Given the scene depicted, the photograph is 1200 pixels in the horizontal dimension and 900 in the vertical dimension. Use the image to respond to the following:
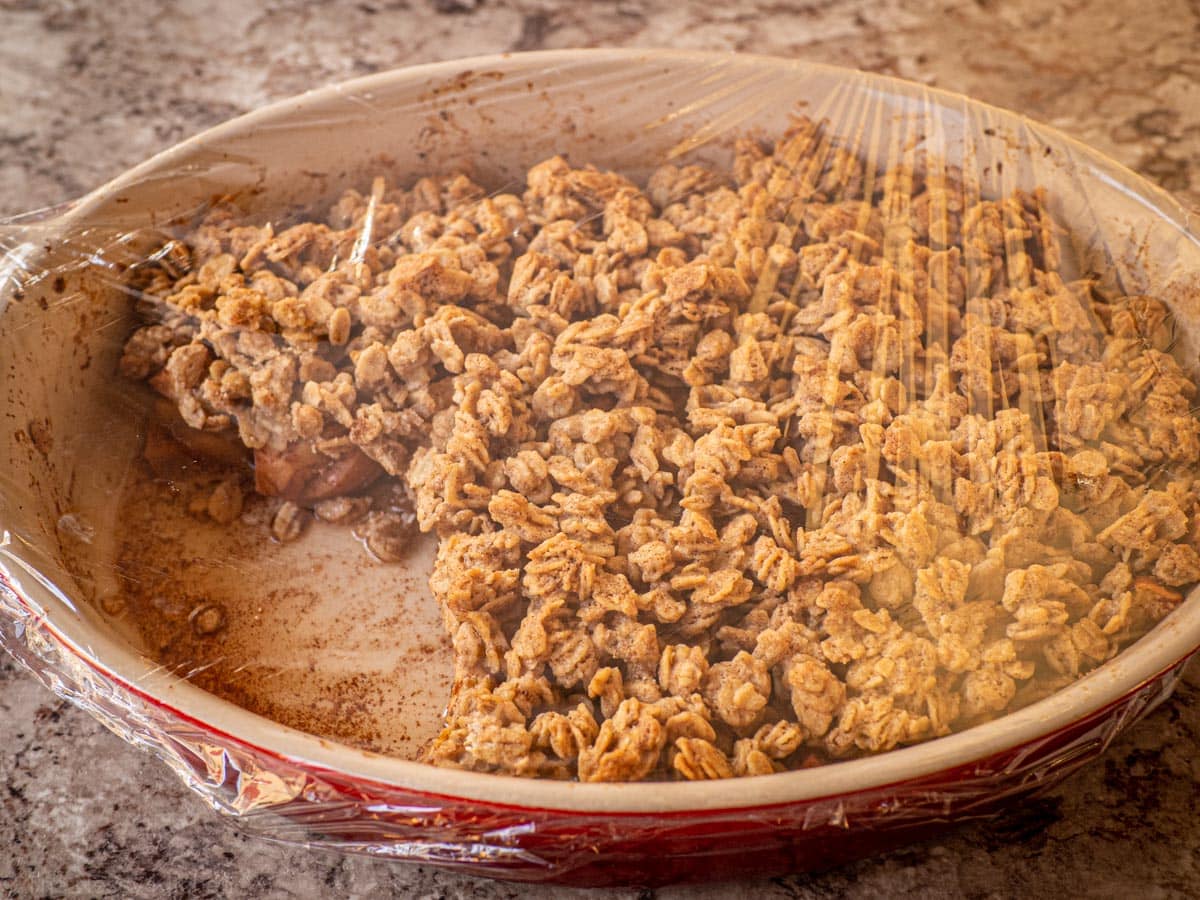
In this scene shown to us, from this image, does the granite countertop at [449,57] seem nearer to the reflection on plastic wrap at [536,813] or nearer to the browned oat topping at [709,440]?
the reflection on plastic wrap at [536,813]

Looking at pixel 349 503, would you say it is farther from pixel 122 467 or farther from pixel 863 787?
pixel 863 787

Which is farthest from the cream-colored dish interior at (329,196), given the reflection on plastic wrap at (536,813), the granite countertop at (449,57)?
the granite countertop at (449,57)

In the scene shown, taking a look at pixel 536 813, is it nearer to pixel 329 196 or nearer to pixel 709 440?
pixel 709 440

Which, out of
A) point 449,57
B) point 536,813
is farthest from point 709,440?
point 449,57

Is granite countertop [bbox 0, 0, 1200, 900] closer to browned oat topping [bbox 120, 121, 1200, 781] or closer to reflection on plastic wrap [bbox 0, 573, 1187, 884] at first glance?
reflection on plastic wrap [bbox 0, 573, 1187, 884]

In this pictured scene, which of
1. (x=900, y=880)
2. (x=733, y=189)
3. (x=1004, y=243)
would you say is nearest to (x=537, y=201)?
(x=733, y=189)

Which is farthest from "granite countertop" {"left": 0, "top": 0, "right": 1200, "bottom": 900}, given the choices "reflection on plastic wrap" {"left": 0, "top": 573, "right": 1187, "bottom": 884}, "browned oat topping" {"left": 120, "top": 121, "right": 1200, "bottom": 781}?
"browned oat topping" {"left": 120, "top": 121, "right": 1200, "bottom": 781}
